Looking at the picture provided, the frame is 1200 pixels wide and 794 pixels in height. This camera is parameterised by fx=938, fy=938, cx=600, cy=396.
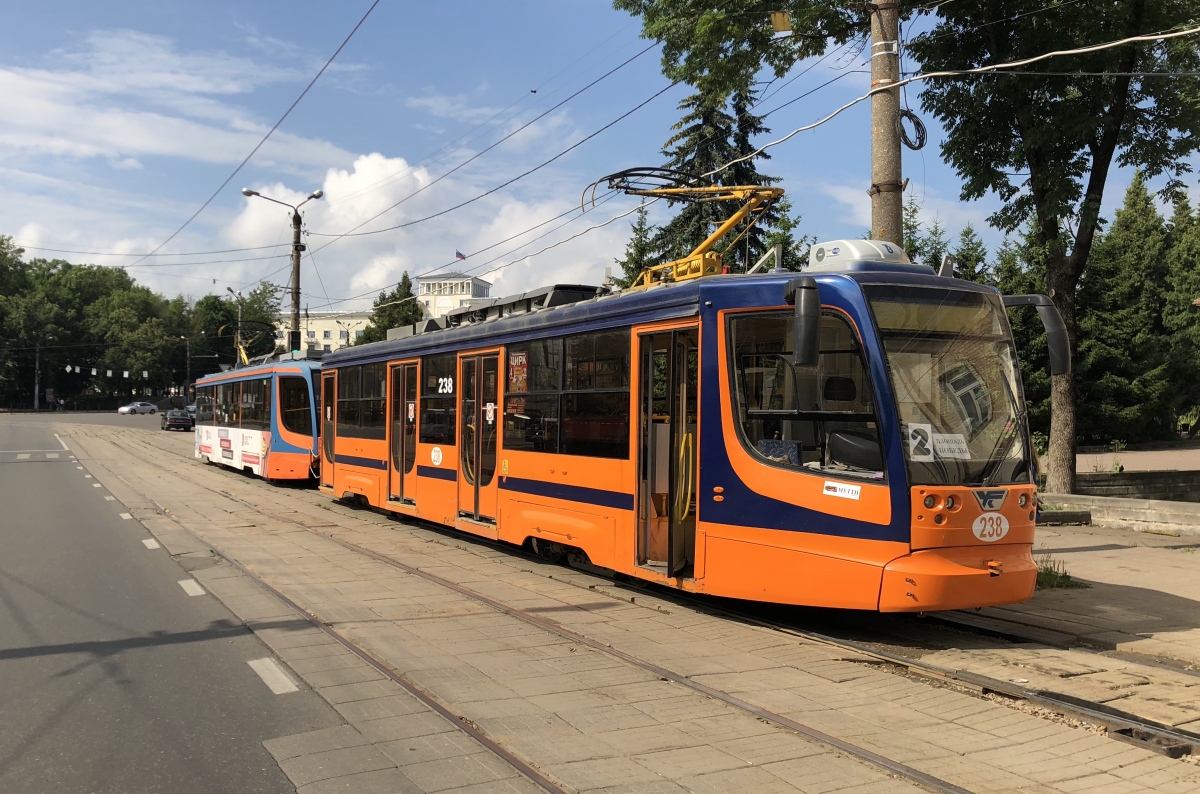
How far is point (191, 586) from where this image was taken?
31.2ft

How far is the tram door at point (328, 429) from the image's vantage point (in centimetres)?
1761

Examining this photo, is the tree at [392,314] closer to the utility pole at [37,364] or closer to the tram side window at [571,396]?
the tram side window at [571,396]

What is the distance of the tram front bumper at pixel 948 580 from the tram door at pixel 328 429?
12752mm

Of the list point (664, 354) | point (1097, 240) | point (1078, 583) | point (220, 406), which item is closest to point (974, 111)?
point (1078, 583)

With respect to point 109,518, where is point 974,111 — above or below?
above

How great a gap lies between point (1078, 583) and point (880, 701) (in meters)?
5.52

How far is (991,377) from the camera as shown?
297 inches

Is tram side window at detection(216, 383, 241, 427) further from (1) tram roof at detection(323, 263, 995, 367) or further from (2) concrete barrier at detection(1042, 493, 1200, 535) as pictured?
(2) concrete barrier at detection(1042, 493, 1200, 535)

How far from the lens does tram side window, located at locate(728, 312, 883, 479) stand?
714 centimetres

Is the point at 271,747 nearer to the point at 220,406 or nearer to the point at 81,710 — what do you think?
the point at 81,710

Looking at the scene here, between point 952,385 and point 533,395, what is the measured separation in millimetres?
4938

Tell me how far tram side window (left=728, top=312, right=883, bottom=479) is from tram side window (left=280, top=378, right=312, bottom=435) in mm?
16044

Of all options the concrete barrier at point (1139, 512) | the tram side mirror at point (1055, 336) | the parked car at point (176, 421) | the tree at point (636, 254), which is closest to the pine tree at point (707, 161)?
the tree at point (636, 254)

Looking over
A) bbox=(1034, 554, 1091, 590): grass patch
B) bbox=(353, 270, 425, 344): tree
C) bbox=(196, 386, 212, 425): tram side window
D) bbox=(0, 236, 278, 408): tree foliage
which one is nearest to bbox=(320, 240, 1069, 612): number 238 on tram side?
bbox=(1034, 554, 1091, 590): grass patch
